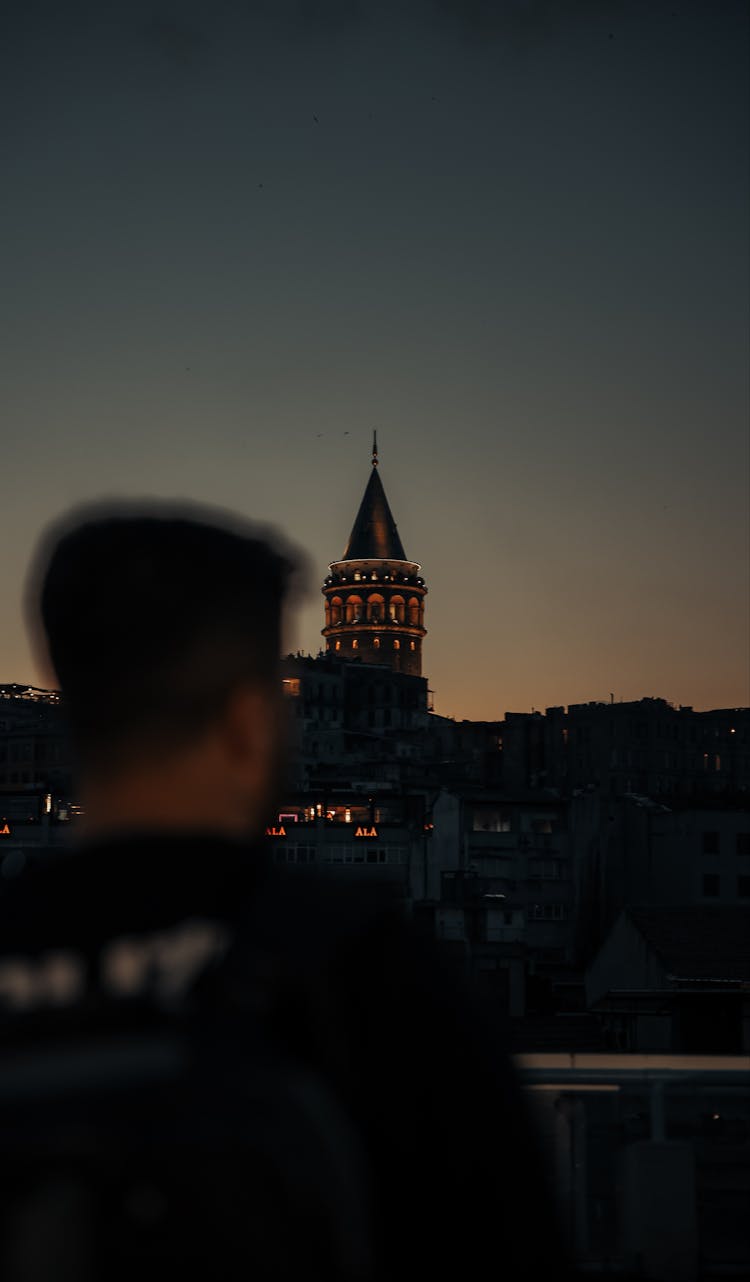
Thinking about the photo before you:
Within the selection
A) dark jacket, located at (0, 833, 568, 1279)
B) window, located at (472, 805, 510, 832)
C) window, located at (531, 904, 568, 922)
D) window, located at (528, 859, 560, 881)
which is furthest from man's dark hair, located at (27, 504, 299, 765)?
window, located at (472, 805, 510, 832)

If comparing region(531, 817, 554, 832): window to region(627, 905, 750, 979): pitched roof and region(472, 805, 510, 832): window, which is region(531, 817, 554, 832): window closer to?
region(472, 805, 510, 832): window

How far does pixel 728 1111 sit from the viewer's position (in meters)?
8.58

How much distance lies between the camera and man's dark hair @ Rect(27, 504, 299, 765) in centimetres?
216

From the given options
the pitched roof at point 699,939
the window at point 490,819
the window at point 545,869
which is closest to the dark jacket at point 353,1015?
the pitched roof at point 699,939

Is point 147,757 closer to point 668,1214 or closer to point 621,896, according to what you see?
point 668,1214

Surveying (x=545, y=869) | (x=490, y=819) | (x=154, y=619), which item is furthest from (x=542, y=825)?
(x=154, y=619)

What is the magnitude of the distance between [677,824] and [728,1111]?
86683mm

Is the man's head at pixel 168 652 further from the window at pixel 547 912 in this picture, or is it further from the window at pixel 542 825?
the window at pixel 542 825

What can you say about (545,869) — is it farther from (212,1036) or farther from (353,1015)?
(212,1036)

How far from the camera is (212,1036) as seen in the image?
179 cm

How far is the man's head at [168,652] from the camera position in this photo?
2162mm

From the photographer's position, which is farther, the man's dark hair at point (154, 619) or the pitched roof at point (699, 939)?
the pitched roof at point (699, 939)

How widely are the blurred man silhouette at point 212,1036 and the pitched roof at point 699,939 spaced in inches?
2100

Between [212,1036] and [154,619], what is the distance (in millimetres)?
584
